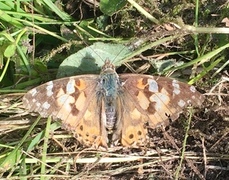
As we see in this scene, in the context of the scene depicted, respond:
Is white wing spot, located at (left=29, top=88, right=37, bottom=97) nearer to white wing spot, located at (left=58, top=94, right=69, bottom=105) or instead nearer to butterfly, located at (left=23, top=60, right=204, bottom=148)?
butterfly, located at (left=23, top=60, right=204, bottom=148)

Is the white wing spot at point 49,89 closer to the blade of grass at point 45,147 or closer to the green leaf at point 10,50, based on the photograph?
the blade of grass at point 45,147

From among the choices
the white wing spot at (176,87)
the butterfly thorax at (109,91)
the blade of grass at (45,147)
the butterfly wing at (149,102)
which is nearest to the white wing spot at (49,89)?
the blade of grass at (45,147)

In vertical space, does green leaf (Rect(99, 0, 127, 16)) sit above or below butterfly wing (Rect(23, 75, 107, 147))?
above

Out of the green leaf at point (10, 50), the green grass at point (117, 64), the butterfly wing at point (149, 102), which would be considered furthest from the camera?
the green leaf at point (10, 50)

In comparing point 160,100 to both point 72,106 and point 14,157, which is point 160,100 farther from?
point 14,157

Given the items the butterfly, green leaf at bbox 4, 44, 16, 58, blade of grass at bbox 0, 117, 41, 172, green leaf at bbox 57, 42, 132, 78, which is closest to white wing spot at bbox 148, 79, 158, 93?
the butterfly

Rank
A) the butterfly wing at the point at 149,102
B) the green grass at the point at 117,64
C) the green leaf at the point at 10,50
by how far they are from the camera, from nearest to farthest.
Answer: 1. the butterfly wing at the point at 149,102
2. the green grass at the point at 117,64
3. the green leaf at the point at 10,50

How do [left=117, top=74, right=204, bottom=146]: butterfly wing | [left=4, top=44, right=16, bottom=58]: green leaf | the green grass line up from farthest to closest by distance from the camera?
[left=4, top=44, right=16, bottom=58]: green leaf → the green grass → [left=117, top=74, right=204, bottom=146]: butterfly wing

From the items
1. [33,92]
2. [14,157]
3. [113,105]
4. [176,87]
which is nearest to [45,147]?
[14,157]
